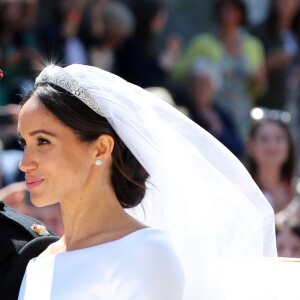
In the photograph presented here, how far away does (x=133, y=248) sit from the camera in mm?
2863

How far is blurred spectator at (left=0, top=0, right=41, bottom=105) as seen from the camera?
7325mm

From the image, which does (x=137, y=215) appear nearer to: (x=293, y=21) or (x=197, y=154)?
(x=197, y=154)

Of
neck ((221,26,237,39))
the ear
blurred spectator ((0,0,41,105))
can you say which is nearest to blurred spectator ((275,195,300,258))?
the ear

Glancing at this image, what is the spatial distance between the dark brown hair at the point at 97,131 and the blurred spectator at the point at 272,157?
125 inches

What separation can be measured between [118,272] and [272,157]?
358 cm

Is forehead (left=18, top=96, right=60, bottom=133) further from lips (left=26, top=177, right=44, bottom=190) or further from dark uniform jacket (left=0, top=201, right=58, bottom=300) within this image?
dark uniform jacket (left=0, top=201, right=58, bottom=300)

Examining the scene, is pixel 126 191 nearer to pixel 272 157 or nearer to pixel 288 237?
pixel 288 237

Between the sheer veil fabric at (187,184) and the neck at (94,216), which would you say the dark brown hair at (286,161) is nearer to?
the sheer veil fabric at (187,184)

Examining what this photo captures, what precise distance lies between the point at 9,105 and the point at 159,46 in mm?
2382

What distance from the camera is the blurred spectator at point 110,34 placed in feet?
26.5

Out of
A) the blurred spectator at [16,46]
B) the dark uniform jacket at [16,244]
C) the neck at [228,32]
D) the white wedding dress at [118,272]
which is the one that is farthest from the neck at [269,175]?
the white wedding dress at [118,272]

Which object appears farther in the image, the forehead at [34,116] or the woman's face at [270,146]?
the woman's face at [270,146]

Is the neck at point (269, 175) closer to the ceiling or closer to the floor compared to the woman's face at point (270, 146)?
closer to the floor

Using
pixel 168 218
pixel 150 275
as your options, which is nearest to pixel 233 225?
pixel 168 218
